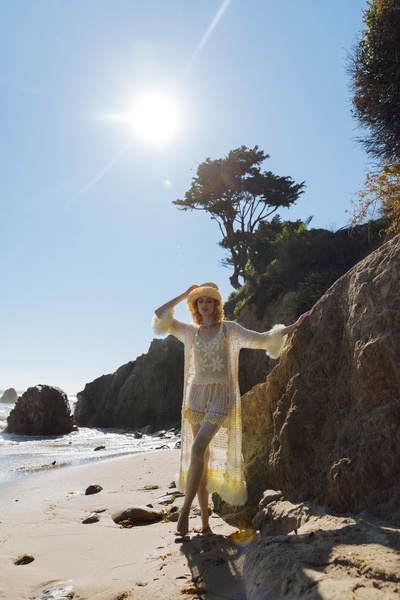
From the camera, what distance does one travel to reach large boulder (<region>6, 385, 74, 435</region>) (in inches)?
723

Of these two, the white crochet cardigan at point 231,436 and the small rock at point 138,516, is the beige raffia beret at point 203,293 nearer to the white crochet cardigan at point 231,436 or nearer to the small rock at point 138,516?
the white crochet cardigan at point 231,436

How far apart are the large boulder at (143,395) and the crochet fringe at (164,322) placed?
53.6ft

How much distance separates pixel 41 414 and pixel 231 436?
16361mm

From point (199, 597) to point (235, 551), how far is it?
2.39 ft

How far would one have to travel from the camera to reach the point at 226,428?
411 centimetres

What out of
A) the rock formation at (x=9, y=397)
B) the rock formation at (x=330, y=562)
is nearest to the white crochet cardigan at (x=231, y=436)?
the rock formation at (x=330, y=562)

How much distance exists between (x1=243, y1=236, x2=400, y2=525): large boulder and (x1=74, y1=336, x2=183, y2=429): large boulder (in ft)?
55.5

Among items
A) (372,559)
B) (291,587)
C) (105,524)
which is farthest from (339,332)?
(105,524)

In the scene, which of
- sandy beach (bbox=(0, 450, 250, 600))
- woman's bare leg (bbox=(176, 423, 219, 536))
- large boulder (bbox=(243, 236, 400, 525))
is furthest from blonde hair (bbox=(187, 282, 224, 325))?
sandy beach (bbox=(0, 450, 250, 600))

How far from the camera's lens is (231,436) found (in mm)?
4047

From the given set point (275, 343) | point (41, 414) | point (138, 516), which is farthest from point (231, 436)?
point (41, 414)

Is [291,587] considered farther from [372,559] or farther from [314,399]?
[314,399]

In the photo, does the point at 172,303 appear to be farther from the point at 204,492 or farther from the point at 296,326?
the point at 204,492

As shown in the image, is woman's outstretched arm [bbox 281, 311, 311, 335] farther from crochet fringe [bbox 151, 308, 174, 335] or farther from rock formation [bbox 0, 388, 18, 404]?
rock formation [bbox 0, 388, 18, 404]
